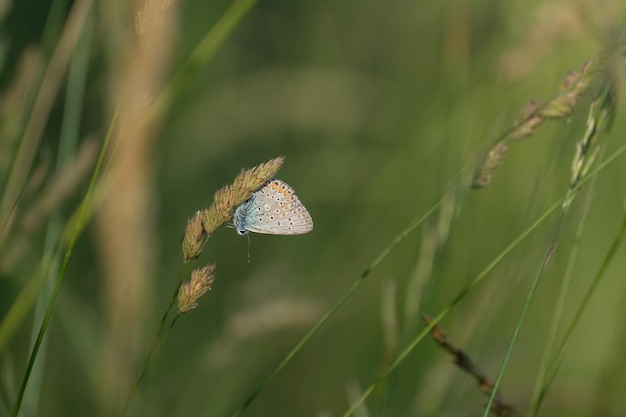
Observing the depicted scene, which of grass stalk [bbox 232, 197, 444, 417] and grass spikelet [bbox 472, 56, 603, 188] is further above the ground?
grass spikelet [bbox 472, 56, 603, 188]

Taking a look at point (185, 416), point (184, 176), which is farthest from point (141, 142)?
point (184, 176)

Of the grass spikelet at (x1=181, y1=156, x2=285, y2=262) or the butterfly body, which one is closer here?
the grass spikelet at (x1=181, y1=156, x2=285, y2=262)

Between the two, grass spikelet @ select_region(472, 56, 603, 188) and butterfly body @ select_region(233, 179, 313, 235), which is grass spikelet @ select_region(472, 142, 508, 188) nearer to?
grass spikelet @ select_region(472, 56, 603, 188)

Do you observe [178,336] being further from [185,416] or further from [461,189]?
[461,189]

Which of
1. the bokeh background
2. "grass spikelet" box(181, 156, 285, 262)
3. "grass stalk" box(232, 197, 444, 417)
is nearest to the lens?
"grass spikelet" box(181, 156, 285, 262)

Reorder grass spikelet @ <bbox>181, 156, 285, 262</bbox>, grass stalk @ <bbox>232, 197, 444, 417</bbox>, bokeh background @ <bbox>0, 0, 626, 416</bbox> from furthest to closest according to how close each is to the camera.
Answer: bokeh background @ <bbox>0, 0, 626, 416</bbox>, grass stalk @ <bbox>232, 197, 444, 417</bbox>, grass spikelet @ <bbox>181, 156, 285, 262</bbox>

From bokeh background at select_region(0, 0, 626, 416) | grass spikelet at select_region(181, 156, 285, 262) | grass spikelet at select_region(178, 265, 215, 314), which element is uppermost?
grass spikelet at select_region(181, 156, 285, 262)

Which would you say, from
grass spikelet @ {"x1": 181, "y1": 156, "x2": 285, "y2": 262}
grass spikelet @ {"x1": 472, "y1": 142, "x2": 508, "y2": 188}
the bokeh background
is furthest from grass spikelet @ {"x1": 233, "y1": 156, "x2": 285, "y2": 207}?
grass spikelet @ {"x1": 472, "y1": 142, "x2": 508, "y2": 188}
